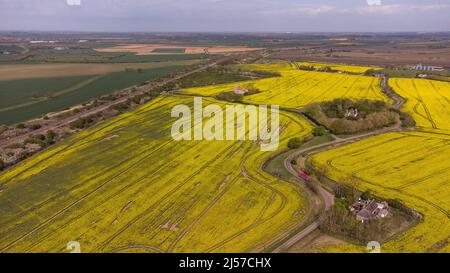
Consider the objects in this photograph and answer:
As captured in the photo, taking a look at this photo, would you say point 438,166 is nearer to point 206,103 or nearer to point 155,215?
point 155,215

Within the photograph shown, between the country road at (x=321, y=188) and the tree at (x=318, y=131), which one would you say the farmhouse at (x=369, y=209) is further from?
the tree at (x=318, y=131)

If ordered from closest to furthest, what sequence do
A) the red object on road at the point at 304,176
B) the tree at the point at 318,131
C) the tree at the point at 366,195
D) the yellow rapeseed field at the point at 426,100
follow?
1. the tree at the point at 366,195
2. the red object on road at the point at 304,176
3. the tree at the point at 318,131
4. the yellow rapeseed field at the point at 426,100

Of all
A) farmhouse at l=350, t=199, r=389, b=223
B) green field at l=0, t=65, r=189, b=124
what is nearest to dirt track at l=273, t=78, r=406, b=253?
farmhouse at l=350, t=199, r=389, b=223

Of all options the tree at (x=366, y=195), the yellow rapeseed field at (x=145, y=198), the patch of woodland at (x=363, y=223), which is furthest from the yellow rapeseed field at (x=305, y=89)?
the patch of woodland at (x=363, y=223)

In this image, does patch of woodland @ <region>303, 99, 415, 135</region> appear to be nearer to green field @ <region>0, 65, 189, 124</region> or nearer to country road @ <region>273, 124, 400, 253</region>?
→ country road @ <region>273, 124, 400, 253</region>

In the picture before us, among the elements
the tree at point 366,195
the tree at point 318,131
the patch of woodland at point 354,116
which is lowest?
the tree at point 366,195
